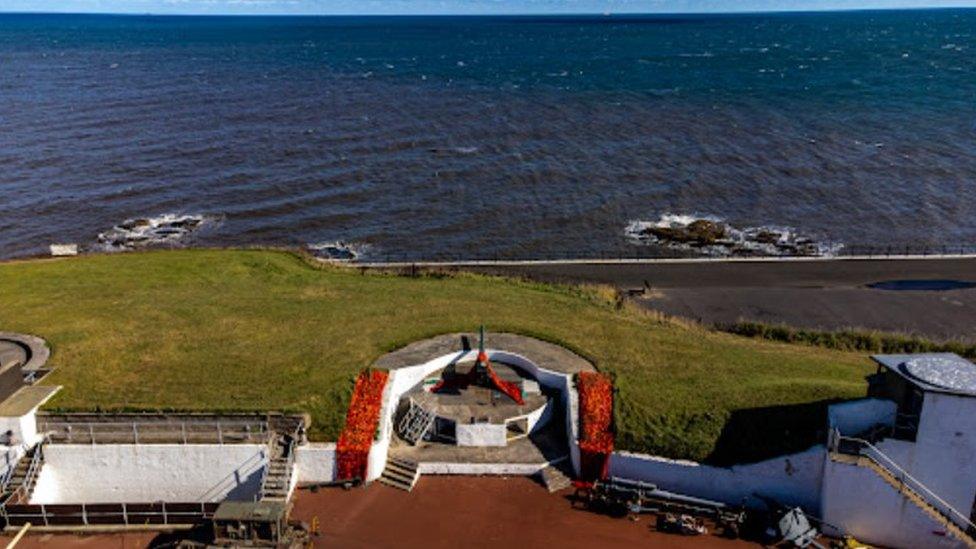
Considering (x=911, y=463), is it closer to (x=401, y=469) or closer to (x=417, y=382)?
(x=401, y=469)

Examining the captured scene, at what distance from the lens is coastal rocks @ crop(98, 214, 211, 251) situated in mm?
70062

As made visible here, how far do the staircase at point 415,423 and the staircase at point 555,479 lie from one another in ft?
19.2

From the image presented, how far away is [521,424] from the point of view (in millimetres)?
36000

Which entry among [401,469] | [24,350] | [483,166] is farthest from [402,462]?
[483,166]

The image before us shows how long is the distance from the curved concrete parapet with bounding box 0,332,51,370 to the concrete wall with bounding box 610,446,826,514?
2800 cm

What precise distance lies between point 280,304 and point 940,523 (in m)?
34.7

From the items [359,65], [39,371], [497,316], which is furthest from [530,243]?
[359,65]

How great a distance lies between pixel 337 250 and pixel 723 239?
34.7 m

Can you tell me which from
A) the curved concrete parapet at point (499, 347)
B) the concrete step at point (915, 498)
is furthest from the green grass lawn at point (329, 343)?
the concrete step at point (915, 498)

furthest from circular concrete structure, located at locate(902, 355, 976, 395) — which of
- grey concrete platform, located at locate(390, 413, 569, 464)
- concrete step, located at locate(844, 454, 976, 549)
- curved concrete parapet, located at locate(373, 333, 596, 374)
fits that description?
grey concrete platform, located at locate(390, 413, 569, 464)

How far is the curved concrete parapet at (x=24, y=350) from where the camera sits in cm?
3756

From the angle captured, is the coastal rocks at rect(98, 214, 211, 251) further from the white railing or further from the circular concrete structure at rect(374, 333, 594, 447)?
the white railing

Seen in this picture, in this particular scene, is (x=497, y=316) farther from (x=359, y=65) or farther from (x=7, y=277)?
(x=359, y=65)

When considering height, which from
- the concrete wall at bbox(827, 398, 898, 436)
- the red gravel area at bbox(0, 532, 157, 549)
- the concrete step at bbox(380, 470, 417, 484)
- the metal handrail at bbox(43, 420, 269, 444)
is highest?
the concrete wall at bbox(827, 398, 898, 436)
